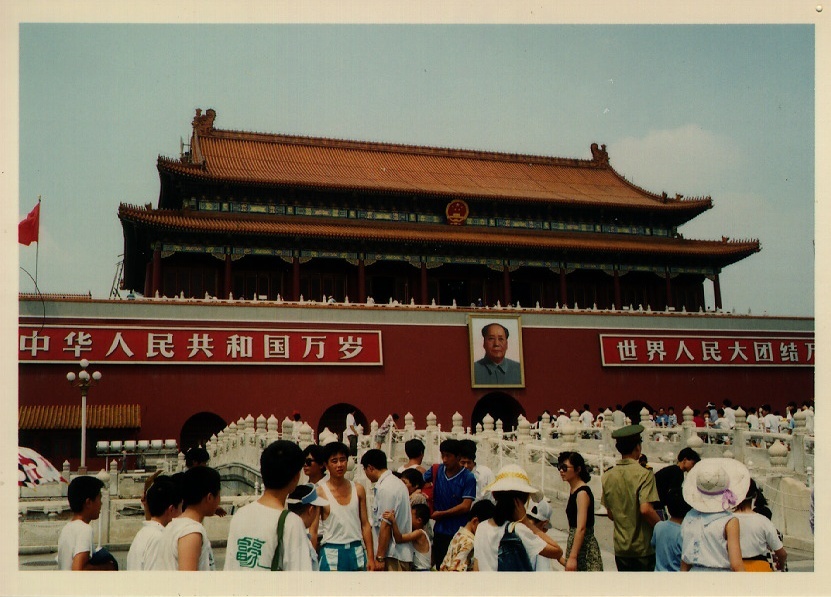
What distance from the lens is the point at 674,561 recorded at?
543 cm

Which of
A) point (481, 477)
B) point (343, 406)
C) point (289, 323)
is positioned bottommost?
point (481, 477)

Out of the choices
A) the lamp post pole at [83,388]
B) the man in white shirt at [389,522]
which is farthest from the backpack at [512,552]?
the lamp post pole at [83,388]

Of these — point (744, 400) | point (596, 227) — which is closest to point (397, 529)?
point (744, 400)

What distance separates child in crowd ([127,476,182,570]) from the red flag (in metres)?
11.9

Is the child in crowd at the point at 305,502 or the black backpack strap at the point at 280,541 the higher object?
the child in crowd at the point at 305,502

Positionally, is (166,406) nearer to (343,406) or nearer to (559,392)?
(343,406)

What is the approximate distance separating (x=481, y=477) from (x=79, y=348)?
45.8ft

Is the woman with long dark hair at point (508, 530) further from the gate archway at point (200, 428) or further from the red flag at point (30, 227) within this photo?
the gate archway at point (200, 428)

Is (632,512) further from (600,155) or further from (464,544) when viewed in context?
(600,155)

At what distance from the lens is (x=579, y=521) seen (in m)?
5.67

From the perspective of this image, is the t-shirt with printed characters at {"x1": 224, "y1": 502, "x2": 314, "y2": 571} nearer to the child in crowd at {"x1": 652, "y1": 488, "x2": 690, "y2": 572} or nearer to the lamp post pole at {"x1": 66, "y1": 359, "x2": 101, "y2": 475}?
the child in crowd at {"x1": 652, "y1": 488, "x2": 690, "y2": 572}

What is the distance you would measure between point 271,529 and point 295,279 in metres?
17.6

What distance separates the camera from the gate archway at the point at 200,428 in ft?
64.1

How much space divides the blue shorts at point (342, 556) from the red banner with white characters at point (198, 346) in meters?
14.2
